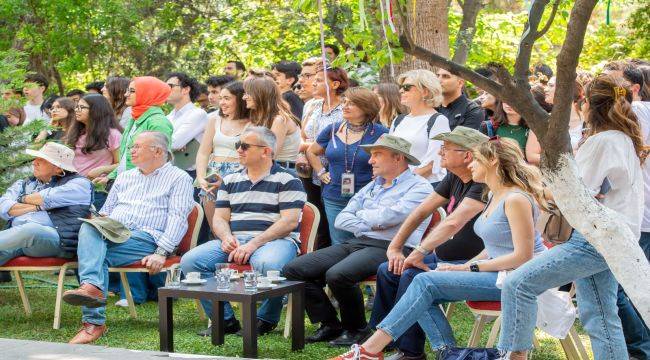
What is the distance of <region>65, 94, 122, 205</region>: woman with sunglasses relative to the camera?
9.31 metres

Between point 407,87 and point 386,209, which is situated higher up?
point 407,87

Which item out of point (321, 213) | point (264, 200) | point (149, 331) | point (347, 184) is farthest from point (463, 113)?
point (149, 331)

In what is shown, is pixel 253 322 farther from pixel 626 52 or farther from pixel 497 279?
pixel 626 52

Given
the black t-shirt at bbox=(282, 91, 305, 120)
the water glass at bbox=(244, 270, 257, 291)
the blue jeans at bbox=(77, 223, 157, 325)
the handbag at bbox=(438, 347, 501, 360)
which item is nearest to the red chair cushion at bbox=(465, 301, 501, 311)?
the handbag at bbox=(438, 347, 501, 360)

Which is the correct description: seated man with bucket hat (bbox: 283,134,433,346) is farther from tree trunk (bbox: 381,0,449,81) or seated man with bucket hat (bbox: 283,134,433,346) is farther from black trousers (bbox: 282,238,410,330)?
tree trunk (bbox: 381,0,449,81)

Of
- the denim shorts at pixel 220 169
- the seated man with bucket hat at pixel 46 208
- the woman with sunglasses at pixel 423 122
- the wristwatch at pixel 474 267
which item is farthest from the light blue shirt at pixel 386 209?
the seated man with bucket hat at pixel 46 208

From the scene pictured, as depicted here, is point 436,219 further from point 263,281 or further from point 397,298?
point 263,281

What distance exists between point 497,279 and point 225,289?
1832 millimetres

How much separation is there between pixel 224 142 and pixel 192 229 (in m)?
0.94

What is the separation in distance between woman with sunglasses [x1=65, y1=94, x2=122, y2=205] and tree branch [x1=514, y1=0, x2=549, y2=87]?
592 cm

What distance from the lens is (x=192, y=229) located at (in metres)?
8.00

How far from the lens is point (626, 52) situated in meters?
17.1

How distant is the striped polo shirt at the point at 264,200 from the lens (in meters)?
7.49

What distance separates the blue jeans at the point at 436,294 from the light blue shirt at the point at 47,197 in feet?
10.8
